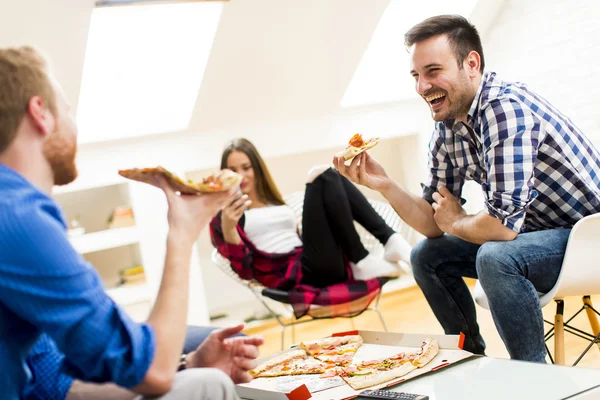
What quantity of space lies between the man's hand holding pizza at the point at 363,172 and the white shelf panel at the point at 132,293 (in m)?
2.26

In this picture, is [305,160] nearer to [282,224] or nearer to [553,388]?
[282,224]

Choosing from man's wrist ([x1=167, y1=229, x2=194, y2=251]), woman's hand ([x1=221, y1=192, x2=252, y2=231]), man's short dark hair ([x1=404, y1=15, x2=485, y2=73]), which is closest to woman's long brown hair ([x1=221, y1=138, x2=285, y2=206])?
woman's hand ([x1=221, y1=192, x2=252, y2=231])

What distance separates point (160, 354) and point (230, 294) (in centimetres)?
393

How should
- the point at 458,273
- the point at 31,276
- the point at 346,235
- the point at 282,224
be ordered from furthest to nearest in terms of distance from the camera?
the point at 282,224 → the point at 346,235 → the point at 458,273 → the point at 31,276

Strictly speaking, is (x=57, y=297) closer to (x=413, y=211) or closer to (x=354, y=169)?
(x=354, y=169)

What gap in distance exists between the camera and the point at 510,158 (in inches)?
77.3

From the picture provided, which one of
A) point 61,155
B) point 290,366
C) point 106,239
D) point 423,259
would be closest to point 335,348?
point 290,366

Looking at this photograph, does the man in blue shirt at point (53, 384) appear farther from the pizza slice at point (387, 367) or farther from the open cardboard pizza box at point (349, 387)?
the pizza slice at point (387, 367)

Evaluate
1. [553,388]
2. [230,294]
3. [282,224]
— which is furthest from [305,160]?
[553,388]

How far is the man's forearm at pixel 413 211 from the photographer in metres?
2.36

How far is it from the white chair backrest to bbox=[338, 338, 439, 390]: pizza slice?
1.45 feet

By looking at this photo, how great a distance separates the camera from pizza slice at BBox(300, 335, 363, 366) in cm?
195

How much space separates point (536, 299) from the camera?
1.92 m

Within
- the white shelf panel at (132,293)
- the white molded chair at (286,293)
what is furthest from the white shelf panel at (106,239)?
the white molded chair at (286,293)
